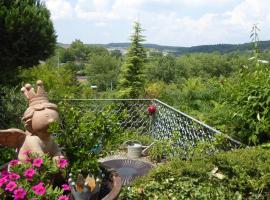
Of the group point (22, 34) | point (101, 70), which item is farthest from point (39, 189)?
point (101, 70)

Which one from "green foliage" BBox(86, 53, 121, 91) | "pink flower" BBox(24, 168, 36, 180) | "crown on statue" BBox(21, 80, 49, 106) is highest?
"crown on statue" BBox(21, 80, 49, 106)

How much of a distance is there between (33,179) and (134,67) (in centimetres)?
1428

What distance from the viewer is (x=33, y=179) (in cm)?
261

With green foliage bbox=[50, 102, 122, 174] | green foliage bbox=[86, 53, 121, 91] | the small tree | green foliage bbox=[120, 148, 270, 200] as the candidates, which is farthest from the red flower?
green foliage bbox=[86, 53, 121, 91]

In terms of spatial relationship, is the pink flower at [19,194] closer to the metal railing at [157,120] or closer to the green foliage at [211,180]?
the green foliage at [211,180]

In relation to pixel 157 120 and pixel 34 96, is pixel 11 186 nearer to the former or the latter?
pixel 34 96

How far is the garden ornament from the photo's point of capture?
2.95 m

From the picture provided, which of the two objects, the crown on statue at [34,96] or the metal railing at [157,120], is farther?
the metal railing at [157,120]

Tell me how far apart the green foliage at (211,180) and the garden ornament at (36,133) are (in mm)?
795

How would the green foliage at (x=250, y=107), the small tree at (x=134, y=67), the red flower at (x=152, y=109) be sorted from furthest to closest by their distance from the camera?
the small tree at (x=134, y=67)
the red flower at (x=152, y=109)
the green foliage at (x=250, y=107)

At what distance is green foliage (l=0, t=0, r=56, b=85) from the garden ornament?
4.46 m

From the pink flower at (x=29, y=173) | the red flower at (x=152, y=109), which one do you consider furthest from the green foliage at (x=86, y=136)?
the red flower at (x=152, y=109)

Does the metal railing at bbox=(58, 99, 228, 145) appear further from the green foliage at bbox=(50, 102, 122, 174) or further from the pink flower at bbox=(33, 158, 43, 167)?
the pink flower at bbox=(33, 158, 43, 167)

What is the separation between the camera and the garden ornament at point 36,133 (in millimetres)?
2947
